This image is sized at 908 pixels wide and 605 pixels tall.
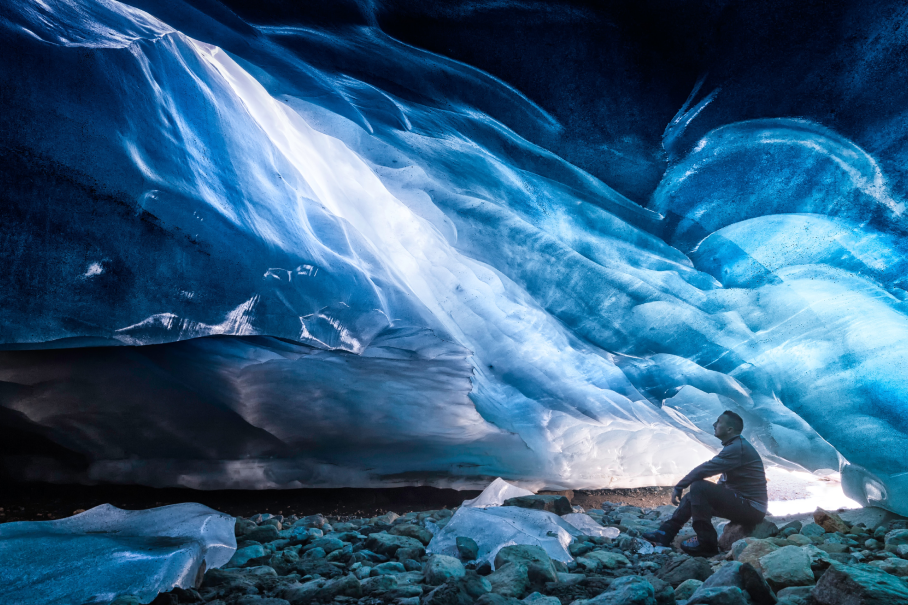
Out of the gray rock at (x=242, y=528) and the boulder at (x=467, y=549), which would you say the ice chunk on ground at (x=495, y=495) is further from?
the gray rock at (x=242, y=528)

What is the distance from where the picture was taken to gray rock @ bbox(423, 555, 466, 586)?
1814 mm

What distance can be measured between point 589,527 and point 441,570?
1.46 m

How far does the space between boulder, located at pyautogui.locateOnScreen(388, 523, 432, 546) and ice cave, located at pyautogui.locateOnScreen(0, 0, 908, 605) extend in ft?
3.26

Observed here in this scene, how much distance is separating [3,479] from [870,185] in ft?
19.7

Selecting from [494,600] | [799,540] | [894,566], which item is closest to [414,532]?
[494,600]

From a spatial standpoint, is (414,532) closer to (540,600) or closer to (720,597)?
(540,600)

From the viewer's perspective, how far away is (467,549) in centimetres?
225

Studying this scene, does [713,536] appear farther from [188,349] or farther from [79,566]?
[188,349]

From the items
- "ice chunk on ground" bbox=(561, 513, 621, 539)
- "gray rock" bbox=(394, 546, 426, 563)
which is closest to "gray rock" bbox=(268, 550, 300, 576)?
"gray rock" bbox=(394, 546, 426, 563)

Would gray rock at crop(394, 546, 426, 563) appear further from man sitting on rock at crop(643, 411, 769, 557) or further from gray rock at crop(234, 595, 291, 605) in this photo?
man sitting on rock at crop(643, 411, 769, 557)

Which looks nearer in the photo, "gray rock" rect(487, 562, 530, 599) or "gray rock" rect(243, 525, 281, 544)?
"gray rock" rect(487, 562, 530, 599)

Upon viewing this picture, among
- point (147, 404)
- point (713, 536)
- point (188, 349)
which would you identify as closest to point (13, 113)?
point (188, 349)

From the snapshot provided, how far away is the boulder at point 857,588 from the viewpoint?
50.1 inches

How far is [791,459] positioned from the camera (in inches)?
150
